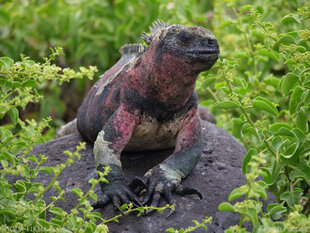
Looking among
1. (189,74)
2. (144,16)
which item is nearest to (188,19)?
(144,16)

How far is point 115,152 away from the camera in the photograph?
324cm

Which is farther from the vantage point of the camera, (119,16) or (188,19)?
(119,16)

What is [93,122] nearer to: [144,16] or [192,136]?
[192,136]

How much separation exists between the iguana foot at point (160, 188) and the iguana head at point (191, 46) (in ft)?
2.23

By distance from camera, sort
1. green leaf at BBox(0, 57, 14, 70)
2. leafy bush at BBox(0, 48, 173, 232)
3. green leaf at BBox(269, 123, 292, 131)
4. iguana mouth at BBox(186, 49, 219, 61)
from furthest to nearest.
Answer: green leaf at BBox(269, 123, 292, 131) → iguana mouth at BBox(186, 49, 219, 61) → green leaf at BBox(0, 57, 14, 70) → leafy bush at BBox(0, 48, 173, 232)

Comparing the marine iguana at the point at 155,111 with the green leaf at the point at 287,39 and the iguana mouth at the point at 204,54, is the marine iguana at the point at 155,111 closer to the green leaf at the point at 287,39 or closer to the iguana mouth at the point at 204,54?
the iguana mouth at the point at 204,54

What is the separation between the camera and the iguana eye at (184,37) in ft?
9.85

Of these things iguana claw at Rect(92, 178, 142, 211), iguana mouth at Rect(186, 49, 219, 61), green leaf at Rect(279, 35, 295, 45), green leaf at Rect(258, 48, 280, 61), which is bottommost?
iguana claw at Rect(92, 178, 142, 211)

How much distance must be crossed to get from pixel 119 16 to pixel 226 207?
190 inches

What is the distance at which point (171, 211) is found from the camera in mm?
3055

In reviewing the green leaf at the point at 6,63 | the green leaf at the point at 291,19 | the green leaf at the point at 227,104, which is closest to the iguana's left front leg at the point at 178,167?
the green leaf at the point at 227,104

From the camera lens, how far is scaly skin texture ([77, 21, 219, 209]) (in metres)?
3.02

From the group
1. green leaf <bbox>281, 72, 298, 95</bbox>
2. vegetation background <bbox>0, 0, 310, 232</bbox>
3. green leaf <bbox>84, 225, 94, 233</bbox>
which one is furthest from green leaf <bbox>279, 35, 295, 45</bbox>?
green leaf <bbox>84, 225, 94, 233</bbox>

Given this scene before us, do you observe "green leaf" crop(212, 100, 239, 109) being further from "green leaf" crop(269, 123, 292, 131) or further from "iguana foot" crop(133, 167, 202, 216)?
"iguana foot" crop(133, 167, 202, 216)
